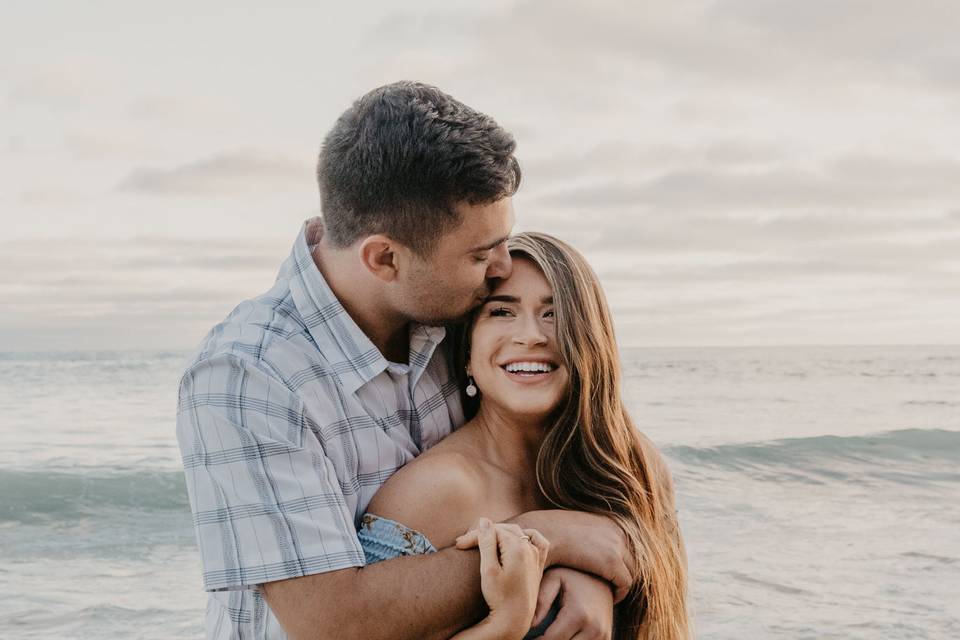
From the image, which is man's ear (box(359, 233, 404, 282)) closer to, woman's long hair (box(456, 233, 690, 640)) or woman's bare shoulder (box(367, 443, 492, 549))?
woman's long hair (box(456, 233, 690, 640))

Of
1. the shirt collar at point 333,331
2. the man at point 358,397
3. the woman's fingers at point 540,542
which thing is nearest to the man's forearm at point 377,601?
the man at point 358,397

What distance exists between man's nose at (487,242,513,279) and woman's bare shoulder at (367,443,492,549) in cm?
54

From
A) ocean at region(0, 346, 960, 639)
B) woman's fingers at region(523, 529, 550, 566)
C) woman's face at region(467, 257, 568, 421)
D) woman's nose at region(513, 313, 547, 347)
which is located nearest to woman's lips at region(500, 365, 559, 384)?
woman's face at region(467, 257, 568, 421)

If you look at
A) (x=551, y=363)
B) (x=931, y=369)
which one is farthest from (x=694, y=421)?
(x=931, y=369)

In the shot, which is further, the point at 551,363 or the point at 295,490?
the point at 551,363

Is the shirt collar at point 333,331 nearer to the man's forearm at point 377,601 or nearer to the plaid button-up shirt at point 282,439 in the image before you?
the plaid button-up shirt at point 282,439

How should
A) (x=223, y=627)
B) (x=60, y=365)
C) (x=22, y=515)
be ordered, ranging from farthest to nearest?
(x=60, y=365), (x=22, y=515), (x=223, y=627)

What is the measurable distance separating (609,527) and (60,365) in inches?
1038

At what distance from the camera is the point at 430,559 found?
2283 mm

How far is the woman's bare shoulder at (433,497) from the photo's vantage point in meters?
2.54

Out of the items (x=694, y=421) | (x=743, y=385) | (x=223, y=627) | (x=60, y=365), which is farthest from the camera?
(x=60, y=365)

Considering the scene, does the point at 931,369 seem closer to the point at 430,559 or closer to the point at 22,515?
the point at 22,515

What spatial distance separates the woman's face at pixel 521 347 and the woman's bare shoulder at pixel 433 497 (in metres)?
0.27

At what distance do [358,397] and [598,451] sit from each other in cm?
80
